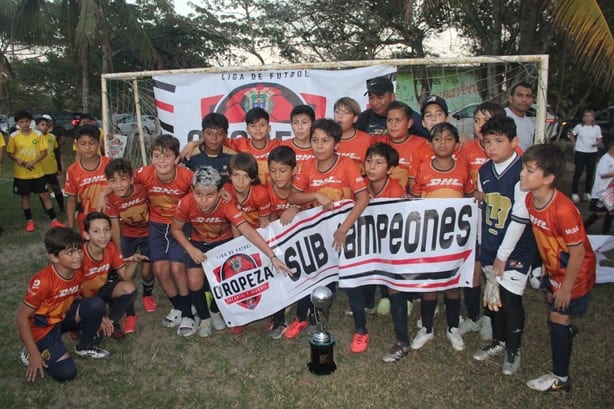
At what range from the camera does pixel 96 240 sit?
3.90 metres

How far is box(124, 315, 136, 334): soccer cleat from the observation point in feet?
14.8

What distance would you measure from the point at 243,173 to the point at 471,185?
1.98 m

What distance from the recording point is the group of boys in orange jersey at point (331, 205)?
3287mm

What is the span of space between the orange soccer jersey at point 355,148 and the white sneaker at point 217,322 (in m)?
1.96

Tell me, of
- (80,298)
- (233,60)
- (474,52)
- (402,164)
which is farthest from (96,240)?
(233,60)

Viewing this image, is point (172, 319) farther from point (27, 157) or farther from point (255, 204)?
point (27, 157)

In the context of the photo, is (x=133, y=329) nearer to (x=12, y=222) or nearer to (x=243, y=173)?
(x=243, y=173)

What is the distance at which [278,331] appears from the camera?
4.35m

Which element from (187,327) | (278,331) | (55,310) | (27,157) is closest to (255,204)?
(278,331)

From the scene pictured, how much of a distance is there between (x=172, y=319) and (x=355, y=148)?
2419 mm

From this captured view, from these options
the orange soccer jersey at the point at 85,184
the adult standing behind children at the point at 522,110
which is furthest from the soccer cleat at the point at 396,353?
the orange soccer jersey at the point at 85,184

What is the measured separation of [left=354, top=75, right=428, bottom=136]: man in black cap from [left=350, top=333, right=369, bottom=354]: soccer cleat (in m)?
2.08

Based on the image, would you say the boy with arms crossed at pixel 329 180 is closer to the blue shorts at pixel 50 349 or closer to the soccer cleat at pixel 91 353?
the soccer cleat at pixel 91 353

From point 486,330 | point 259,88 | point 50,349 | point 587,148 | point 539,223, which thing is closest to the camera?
point 539,223
